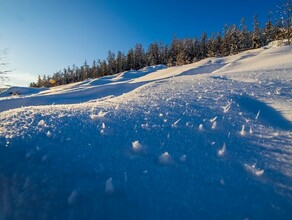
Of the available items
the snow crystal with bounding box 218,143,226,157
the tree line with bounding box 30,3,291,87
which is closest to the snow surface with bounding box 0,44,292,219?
the snow crystal with bounding box 218,143,226,157

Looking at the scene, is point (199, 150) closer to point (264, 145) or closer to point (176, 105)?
point (264, 145)

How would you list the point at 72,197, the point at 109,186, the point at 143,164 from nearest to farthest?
the point at 72,197 → the point at 109,186 → the point at 143,164

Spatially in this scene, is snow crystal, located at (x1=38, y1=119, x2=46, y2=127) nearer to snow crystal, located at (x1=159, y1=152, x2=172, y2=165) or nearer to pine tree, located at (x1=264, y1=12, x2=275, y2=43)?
snow crystal, located at (x1=159, y1=152, x2=172, y2=165)

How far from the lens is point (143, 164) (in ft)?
10.2

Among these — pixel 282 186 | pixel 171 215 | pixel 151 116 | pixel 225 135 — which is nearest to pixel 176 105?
pixel 151 116

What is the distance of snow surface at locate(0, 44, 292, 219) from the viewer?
8.21 ft

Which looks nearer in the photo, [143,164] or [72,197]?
[72,197]

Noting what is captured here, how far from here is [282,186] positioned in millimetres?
2871

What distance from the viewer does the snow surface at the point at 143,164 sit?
2.50 meters

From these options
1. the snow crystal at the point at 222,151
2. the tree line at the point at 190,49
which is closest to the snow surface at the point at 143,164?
the snow crystal at the point at 222,151

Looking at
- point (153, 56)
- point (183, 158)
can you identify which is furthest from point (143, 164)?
point (153, 56)

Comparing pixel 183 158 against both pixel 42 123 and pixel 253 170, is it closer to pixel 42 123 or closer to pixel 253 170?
pixel 253 170

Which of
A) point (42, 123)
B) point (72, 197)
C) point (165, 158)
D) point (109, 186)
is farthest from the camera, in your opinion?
point (42, 123)

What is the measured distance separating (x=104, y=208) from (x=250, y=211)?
1.37m
